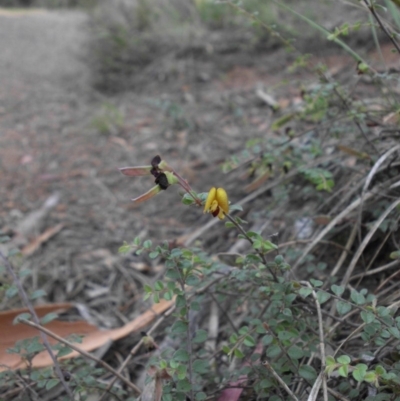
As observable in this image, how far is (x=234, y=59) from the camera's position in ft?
12.0

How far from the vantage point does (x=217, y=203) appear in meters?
0.93

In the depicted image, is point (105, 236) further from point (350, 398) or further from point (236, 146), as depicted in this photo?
point (350, 398)

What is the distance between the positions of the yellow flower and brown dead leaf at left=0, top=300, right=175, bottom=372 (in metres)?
0.59

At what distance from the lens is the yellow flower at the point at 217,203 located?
924 mm

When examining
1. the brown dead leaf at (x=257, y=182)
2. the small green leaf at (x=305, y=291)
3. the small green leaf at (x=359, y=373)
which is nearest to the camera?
the small green leaf at (x=359, y=373)

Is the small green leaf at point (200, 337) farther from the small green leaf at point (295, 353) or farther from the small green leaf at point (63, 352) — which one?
Result: the small green leaf at point (63, 352)

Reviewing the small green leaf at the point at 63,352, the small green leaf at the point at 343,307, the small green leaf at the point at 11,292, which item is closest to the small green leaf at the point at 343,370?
the small green leaf at the point at 343,307

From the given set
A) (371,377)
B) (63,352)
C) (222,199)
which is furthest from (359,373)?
(63,352)

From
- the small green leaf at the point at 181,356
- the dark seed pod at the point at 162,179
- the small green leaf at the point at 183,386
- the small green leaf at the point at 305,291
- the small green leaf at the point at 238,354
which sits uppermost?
the dark seed pod at the point at 162,179

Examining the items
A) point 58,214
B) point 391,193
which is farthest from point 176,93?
point 391,193

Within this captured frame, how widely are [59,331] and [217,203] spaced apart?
0.91m

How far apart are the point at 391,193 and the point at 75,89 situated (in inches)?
112

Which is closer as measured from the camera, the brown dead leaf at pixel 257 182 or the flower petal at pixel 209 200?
the flower petal at pixel 209 200

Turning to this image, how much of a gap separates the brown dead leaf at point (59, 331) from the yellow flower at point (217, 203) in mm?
588
